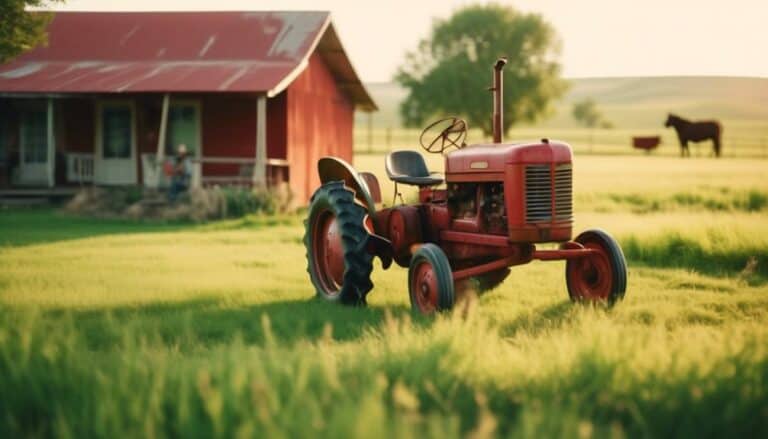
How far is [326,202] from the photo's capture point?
853 centimetres

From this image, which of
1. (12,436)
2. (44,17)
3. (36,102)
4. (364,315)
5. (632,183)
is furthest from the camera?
(632,183)

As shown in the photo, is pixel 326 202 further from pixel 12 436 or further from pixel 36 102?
pixel 36 102

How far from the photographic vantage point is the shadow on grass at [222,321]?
21.0 ft

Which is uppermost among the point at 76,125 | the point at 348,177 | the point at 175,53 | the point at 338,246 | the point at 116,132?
the point at 175,53

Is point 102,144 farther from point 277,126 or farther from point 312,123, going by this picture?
point 312,123

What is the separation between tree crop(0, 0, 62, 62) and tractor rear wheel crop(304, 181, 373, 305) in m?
9.78

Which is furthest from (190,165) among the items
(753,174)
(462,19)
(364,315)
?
(462,19)

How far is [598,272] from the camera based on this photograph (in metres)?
8.02

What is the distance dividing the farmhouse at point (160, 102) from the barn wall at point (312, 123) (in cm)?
5

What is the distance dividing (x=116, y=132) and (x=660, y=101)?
460 ft

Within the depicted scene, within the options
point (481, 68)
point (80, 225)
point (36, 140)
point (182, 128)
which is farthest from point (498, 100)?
point (481, 68)

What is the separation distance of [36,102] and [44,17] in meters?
6.61

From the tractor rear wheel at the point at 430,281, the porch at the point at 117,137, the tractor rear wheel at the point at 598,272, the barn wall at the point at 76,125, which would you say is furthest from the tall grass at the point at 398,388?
the barn wall at the point at 76,125

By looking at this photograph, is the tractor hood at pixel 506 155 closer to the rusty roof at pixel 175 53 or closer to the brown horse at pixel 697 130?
the rusty roof at pixel 175 53
